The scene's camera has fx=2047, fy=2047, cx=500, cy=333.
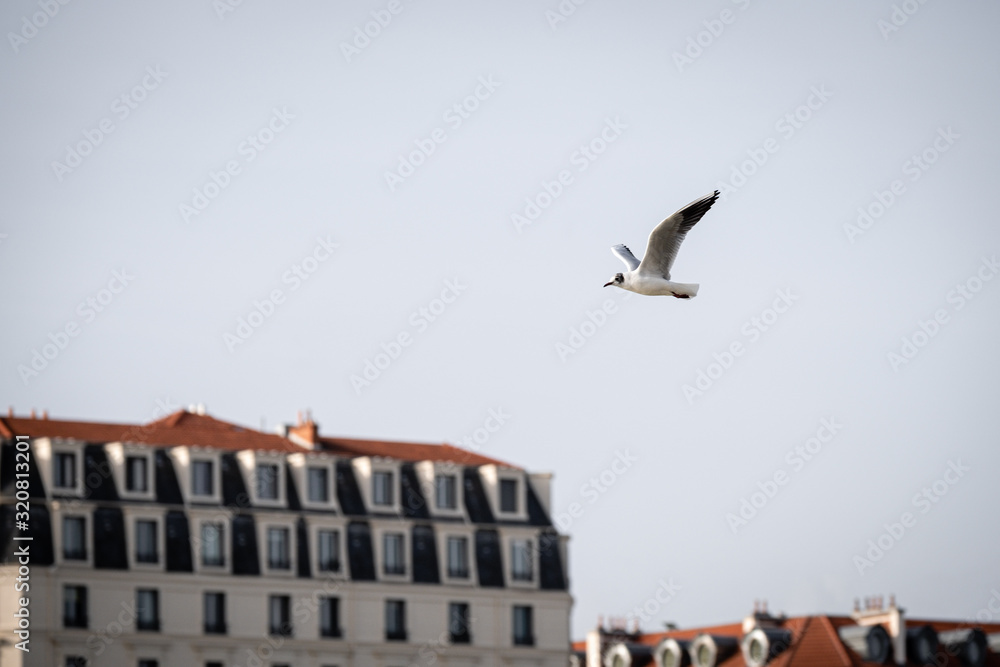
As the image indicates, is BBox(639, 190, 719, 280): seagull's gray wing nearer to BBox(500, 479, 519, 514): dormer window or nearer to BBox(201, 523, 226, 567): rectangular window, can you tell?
BBox(201, 523, 226, 567): rectangular window

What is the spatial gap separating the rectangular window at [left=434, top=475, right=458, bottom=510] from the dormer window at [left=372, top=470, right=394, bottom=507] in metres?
2.50

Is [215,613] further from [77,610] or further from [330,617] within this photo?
[77,610]

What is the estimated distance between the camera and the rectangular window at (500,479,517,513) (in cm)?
10362

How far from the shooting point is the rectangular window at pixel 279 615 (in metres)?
96.0

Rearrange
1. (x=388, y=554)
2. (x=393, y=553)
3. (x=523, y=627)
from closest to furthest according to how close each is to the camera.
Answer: (x=388, y=554), (x=393, y=553), (x=523, y=627)

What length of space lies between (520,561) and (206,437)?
55.2 feet

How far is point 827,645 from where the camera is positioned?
102562 mm

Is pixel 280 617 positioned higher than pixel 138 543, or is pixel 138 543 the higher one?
pixel 138 543

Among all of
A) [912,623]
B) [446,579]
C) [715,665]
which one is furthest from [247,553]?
[912,623]

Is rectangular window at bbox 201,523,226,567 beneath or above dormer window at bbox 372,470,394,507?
beneath

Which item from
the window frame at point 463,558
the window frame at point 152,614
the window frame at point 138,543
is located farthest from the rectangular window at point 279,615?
the window frame at point 463,558

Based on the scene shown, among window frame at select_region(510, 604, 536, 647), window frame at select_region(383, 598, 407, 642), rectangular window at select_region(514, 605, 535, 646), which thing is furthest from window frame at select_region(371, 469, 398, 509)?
rectangular window at select_region(514, 605, 535, 646)

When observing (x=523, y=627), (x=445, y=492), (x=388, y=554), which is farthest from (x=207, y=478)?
(x=523, y=627)

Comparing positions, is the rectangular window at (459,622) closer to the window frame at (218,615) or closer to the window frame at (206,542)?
the window frame at (218,615)
